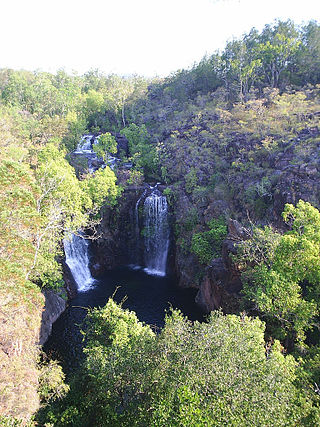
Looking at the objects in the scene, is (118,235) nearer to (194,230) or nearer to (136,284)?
(136,284)

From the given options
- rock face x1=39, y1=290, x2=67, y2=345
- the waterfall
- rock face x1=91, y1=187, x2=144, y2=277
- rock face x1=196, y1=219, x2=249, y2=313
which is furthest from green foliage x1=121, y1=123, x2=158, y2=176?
rock face x1=39, y1=290, x2=67, y2=345

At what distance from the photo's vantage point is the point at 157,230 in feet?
111

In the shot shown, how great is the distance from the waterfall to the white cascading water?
7269 millimetres

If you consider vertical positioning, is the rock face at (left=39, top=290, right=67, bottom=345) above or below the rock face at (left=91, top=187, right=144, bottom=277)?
A: below

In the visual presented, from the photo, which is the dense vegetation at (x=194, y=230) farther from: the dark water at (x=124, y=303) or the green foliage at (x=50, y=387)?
the dark water at (x=124, y=303)

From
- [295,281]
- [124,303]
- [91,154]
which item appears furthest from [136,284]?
[91,154]

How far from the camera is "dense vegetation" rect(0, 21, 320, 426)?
360 inches

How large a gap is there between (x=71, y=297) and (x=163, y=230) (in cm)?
1302

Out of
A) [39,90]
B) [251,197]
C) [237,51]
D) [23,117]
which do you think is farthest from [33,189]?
[39,90]

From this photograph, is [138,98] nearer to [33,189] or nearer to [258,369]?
[33,189]

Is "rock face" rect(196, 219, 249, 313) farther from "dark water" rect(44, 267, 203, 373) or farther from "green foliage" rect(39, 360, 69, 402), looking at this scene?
"green foliage" rect(39, 360, 69, 402)

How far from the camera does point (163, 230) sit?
33812 mm

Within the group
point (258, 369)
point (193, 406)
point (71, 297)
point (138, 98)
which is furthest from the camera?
point (138, 98)

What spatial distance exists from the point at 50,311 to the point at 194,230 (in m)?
16.3
